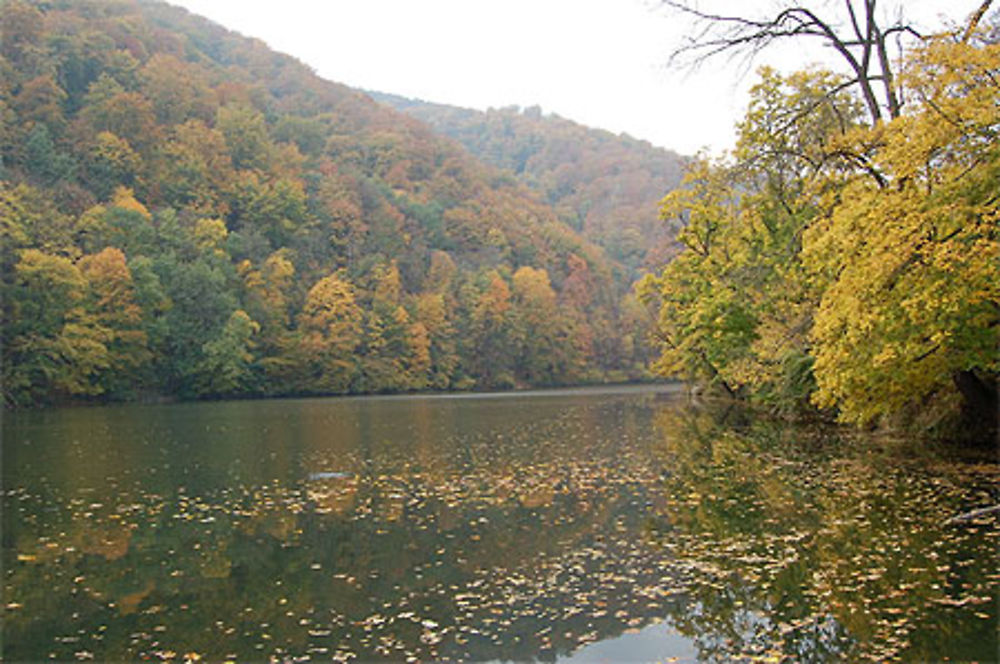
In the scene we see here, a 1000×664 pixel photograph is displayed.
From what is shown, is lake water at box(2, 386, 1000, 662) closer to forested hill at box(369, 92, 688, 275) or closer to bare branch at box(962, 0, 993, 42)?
bare branch at box(962, 0, 993, 42)

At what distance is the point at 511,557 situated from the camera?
11.6 m

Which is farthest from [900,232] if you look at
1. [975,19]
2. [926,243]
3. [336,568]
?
[336,568]

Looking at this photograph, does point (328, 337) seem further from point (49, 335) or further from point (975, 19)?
point (975, 19)

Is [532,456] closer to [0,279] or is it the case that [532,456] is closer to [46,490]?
[46,490]

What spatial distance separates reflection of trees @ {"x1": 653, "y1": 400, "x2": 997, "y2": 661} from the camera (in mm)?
7750

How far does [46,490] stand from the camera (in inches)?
711

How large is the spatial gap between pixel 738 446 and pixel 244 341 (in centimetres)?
5759

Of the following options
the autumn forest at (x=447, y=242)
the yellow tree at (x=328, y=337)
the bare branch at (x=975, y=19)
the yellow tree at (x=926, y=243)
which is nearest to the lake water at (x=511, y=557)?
the yellow tree at (x=926, y=243)

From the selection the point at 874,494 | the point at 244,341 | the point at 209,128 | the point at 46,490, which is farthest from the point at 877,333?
the point at 209,128

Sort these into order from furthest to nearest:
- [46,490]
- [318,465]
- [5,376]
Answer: [5,376], [318,465], [46,490]

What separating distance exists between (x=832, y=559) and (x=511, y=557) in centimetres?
410

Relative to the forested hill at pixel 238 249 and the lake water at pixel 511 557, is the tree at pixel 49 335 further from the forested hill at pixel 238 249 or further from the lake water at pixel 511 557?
the lake water at pixel 511 557

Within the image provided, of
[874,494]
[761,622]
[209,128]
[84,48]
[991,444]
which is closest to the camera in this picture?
[761,622]

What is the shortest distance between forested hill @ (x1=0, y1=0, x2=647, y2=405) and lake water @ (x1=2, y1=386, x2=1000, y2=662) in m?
43.5
